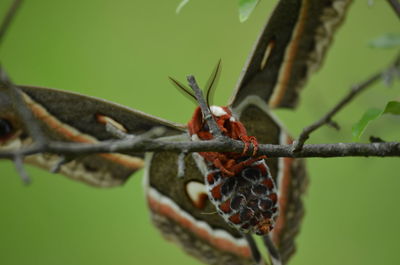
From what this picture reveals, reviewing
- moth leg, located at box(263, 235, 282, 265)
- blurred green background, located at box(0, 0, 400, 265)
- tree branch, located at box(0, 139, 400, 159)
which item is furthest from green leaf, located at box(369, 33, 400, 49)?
blurred green background, located at box(0, 0, 400, 265)

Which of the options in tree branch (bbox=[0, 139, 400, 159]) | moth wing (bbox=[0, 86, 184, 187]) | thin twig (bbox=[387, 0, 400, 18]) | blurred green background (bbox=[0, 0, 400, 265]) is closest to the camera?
tree branch (bbox=[0, 139, 400, 159])

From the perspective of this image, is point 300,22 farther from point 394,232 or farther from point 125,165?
point 394,232

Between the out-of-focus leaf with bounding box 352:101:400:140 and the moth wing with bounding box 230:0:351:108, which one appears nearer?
the out-of-focus leaf with bounding box 352:101:400:140

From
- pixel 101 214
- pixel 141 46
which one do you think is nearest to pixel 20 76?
pixel 141 46

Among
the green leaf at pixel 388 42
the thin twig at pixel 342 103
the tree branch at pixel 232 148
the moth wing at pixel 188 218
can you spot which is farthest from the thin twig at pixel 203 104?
the moth wing at pixel 188 218

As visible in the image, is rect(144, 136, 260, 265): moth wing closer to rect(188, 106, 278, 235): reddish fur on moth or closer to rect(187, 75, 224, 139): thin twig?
rect(188, 106, 278, 235): reddish fur on moth

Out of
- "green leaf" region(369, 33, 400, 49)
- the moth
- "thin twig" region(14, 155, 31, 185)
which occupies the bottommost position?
the moth

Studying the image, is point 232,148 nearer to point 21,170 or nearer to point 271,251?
point 21,170
